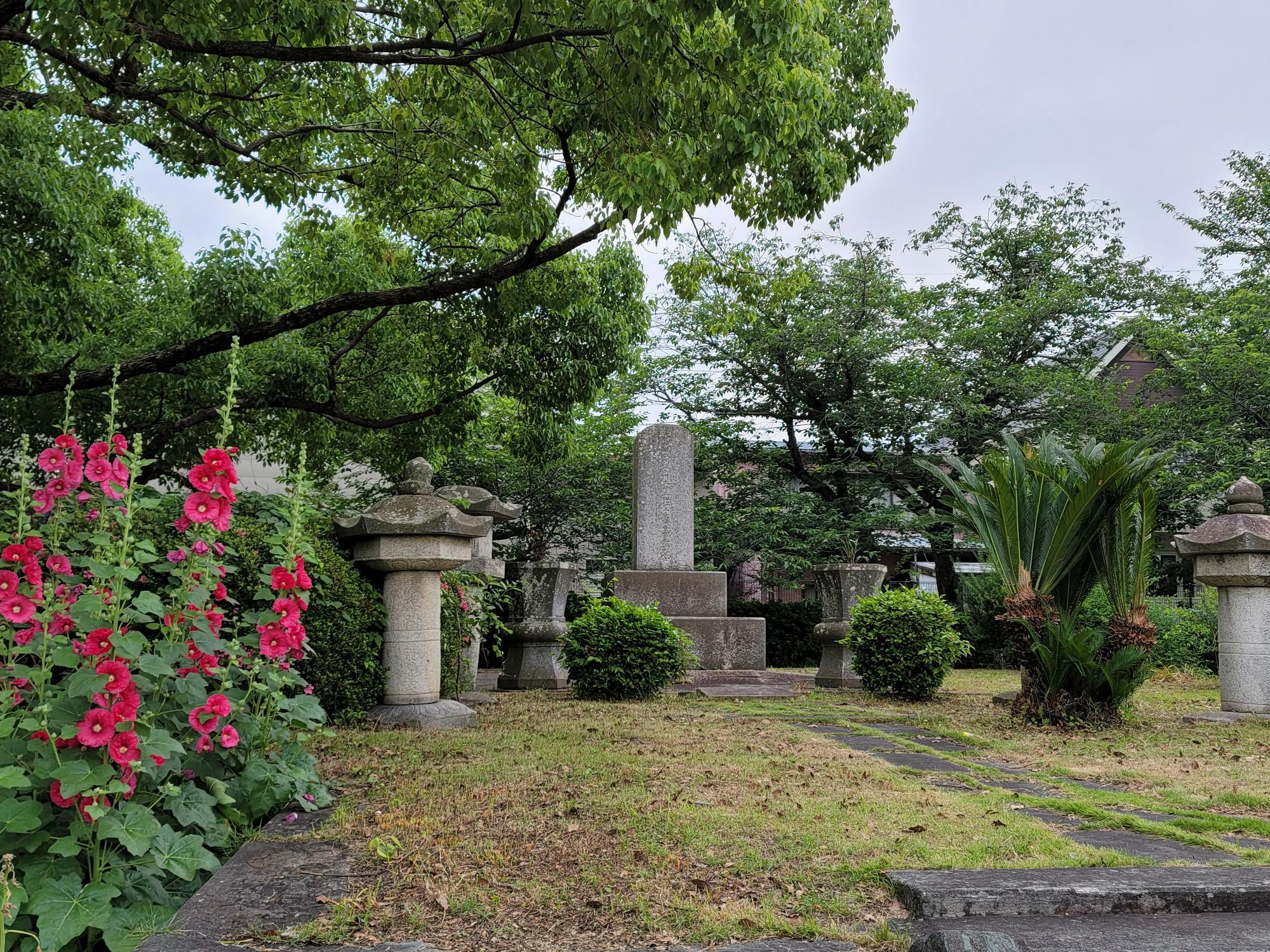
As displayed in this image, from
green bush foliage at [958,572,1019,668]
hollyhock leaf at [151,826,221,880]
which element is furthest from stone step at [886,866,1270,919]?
green bush foliage at [958,572,1019,668]

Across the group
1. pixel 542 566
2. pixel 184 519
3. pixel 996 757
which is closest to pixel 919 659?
pixel 996 757

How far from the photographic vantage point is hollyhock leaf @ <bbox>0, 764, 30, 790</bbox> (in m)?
2.42

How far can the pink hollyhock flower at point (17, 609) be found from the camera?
2750mm

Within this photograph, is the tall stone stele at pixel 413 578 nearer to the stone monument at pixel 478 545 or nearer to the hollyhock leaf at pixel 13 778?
the stone monument at pixel 478 545

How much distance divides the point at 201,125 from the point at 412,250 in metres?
4.52

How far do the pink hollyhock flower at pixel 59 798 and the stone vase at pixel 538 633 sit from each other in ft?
25.7

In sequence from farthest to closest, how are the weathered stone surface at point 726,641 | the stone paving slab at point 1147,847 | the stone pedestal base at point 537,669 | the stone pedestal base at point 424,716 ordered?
the weathered stone surface at point 726,641 → the stone pedestal base at point 537,669 → the stone pedestal base at point 424,716 → the stone paving slab at point 1147,847

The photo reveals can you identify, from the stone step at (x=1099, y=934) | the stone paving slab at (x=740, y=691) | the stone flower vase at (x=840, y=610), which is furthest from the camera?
the stone flower vase at (x=840, y=610)

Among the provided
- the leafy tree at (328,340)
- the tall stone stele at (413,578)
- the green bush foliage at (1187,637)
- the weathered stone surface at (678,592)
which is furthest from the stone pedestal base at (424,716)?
the green bush foliage at (1187,637)

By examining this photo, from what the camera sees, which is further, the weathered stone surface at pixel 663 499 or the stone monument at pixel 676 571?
the weathered stone surface at pixel 663 499

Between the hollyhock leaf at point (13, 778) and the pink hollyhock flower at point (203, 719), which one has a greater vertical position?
the pink hollyhock flower at point (203, 719)

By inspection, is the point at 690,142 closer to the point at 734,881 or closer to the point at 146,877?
the point at 734,881

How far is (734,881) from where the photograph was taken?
9.46ft

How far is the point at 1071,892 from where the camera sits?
2.64 m
